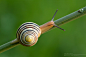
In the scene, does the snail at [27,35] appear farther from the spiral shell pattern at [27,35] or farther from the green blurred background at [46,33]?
the green blurred background at [46,33]

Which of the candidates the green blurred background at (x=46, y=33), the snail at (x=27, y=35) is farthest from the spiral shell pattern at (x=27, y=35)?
the green blurred background at (x=46, y=33)

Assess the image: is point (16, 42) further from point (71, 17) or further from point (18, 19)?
point (18, 19)

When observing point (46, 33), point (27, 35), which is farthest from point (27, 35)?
point (46, 33)

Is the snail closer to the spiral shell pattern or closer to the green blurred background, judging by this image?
the spiral shell pattern

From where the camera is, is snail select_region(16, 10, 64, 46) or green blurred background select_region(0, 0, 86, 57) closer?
snail select_region(16, 10, 64, 46)

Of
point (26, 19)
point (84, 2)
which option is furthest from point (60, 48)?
point (84, 2)

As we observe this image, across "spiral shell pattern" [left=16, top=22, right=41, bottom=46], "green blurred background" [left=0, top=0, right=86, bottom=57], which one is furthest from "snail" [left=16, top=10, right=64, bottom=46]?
"green blurred background" [left=0, top=0, right=86, bottom=57]

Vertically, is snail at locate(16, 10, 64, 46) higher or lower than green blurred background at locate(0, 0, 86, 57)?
higher

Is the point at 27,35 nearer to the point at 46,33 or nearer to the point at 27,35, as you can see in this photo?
the point at 27,35
